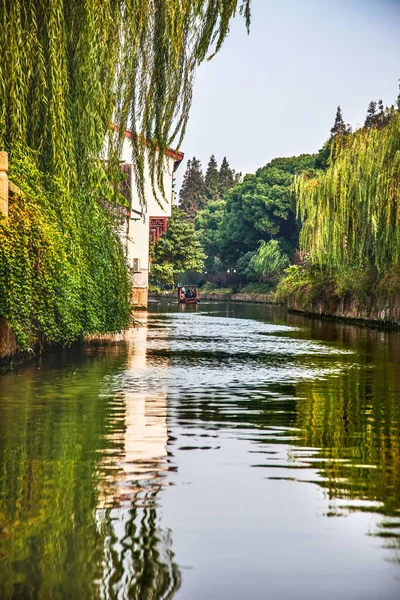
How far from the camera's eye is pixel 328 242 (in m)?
40.6

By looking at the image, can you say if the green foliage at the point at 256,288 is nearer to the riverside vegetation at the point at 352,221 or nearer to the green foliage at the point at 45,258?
the riverside vegetation at the point at 352,221

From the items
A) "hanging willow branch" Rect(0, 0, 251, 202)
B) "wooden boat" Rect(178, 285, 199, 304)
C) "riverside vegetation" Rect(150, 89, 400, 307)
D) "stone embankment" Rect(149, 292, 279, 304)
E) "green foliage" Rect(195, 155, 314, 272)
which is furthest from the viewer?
"green foliage" Rect(195, 155, 314, 272)

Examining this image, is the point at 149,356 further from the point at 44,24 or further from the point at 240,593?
the point at 240,593

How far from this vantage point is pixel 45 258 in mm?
14578

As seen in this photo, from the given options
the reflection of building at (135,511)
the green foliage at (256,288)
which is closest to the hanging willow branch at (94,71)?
the reflection of building at (135,511)

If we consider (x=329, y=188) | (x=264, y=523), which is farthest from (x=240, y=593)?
(x=329, y=188)

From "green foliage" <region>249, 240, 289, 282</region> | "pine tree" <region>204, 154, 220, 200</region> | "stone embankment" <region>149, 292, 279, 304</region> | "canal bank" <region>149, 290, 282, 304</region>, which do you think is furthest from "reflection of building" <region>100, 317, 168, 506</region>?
"pine tree" <region>204, 154, 220, 200</region>

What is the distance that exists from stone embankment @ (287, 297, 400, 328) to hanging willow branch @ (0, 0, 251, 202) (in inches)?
937

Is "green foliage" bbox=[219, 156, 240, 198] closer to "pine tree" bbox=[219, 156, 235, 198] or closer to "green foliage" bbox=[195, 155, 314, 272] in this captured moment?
"pine tree" bbox=[219, 156, 235, 198]

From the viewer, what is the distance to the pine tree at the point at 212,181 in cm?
16888

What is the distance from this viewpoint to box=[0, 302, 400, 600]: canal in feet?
13.8

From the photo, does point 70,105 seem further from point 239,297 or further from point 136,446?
point 239,297

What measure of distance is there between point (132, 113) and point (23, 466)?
8.38 metres

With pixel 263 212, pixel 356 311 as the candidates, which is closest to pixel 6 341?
pixel 356 311
